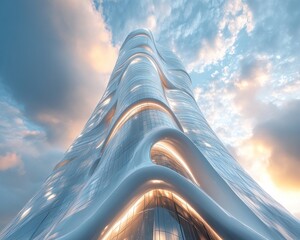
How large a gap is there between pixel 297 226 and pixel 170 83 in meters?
26.6

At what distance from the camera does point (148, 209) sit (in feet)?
30.5

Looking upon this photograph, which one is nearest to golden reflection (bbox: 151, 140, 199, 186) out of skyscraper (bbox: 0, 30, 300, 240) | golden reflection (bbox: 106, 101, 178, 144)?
skyscraper (bbox: 0, 30, 300, 240)

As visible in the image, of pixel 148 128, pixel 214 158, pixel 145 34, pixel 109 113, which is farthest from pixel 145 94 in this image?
pixel 145 34

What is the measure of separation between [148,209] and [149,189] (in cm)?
95

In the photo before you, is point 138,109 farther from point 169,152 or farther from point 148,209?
point 148,209

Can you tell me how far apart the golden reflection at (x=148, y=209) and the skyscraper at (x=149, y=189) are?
0.04 meters

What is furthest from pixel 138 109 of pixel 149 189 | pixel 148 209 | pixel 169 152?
pixel 148 209

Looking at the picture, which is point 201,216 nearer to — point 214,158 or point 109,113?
point 214,158

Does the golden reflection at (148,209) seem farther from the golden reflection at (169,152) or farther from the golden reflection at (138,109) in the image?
the golden reflection at (138,109)

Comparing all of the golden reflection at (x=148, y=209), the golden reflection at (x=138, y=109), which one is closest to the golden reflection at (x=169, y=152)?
the golden reflection at (x=148, y=209)

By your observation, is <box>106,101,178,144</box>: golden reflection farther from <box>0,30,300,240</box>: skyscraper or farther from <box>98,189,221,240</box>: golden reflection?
<box>98,189,221,240</box>: golden reflection

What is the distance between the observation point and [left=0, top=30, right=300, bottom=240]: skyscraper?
28.2 ft

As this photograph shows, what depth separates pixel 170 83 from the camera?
37.7m

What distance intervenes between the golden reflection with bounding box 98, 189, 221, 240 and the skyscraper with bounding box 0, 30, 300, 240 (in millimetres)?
39
